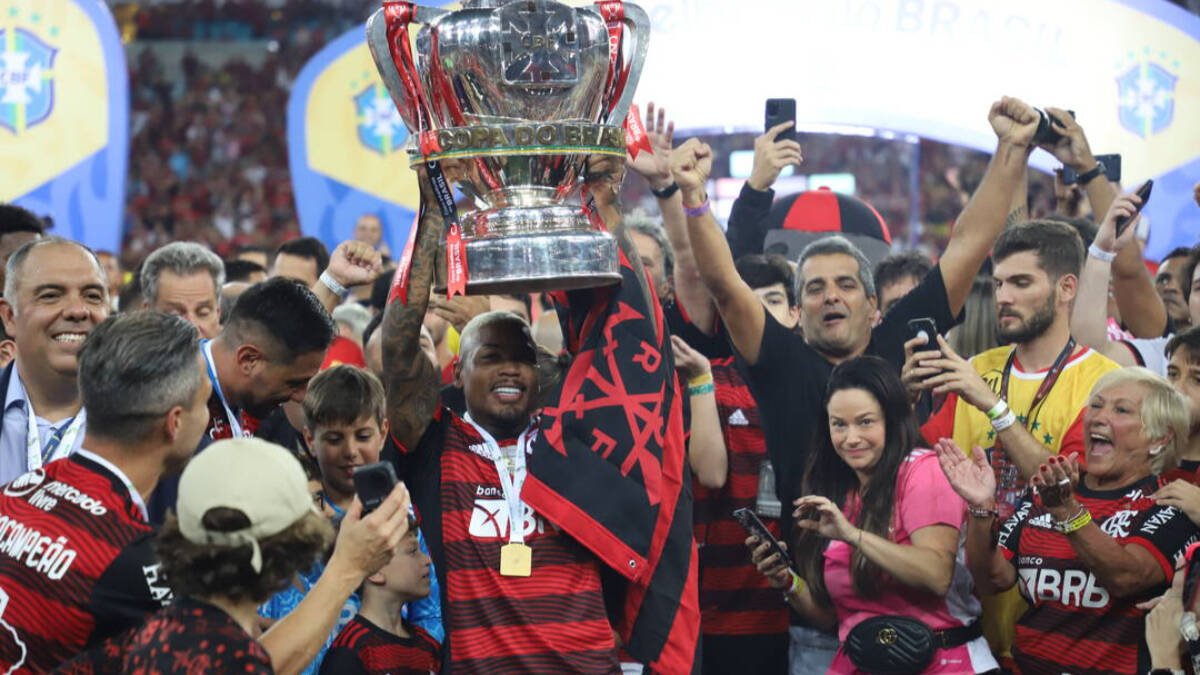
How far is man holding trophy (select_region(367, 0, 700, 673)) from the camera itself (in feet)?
10.0

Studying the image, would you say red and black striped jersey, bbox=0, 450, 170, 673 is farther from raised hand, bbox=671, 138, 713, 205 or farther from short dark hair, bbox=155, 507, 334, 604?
raised hand, bbox=671, 138, 713, 205

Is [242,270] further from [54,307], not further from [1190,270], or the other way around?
[1190,270]

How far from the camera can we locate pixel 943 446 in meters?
3.98

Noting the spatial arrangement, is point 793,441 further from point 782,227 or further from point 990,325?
point 782,227

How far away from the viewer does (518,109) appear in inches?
124

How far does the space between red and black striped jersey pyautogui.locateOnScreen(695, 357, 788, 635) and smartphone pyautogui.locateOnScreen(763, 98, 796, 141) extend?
0.89 metres

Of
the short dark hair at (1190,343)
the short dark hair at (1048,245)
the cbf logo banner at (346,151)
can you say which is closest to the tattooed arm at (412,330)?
the short dark hair at (1048,245)

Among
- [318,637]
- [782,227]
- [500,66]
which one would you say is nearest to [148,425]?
[318,637]

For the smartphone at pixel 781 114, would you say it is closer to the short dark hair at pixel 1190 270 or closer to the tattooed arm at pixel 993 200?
the tattooed arm at pixel 993 200

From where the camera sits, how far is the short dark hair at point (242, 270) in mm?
6648

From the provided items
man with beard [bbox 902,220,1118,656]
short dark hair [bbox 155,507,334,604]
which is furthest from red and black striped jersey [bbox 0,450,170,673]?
man with beard [bbox 902,220,1118,656]

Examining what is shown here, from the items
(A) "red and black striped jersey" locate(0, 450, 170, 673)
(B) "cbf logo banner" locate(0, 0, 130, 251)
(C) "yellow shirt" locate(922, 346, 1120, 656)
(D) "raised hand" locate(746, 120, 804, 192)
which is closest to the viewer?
(A) "red and black striped jersey" locate(0, 450, 170, 673)

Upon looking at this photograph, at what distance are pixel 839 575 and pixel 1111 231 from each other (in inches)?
58.2

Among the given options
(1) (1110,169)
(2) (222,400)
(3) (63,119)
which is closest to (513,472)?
(2) (222,400)
